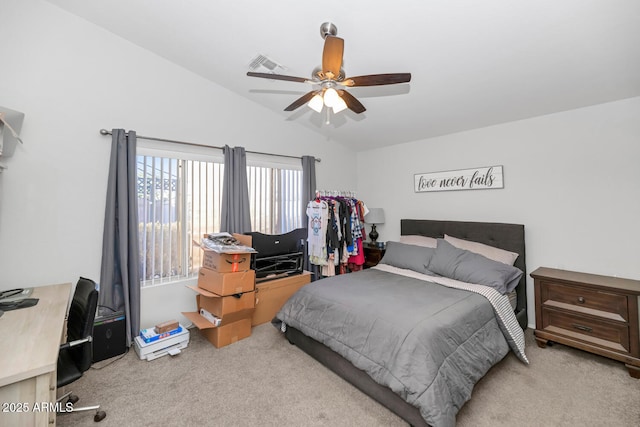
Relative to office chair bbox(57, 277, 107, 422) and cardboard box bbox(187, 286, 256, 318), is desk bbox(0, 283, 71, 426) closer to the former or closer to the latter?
office chair bbox(57, 277, 107, 422)

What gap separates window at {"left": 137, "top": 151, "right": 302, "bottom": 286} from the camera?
116 inches

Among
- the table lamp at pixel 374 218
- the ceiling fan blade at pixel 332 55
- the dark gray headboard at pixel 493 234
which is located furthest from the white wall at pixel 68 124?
the dark gray headboard at pixel 493 234

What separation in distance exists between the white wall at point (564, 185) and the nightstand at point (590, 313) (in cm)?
28

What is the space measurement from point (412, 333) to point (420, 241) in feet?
6.59

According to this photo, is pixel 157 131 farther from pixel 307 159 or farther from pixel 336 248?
pixel 336 248

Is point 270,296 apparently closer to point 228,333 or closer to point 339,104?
point 228,333

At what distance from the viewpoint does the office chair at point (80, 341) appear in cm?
160

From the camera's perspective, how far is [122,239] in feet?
8.74

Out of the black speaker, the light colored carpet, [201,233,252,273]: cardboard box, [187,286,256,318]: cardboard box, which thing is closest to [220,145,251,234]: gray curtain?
[201,233,252,273]: cardboard box

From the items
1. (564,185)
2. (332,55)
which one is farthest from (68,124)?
(564,185)

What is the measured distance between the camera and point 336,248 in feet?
12.6

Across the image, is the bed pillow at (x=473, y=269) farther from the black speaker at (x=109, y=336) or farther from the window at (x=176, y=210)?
the black speaker at (x=109, y=336)

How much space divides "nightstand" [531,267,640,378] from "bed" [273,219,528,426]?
0.29 meters

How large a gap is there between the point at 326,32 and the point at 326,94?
1.56 feet
